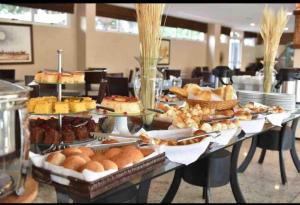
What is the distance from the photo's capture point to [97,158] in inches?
41.3

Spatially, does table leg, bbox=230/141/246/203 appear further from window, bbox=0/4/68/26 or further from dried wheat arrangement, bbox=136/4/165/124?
window, bbox=0/4/68/26

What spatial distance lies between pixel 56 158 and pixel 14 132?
0.19 meters

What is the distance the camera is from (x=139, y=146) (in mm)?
1207

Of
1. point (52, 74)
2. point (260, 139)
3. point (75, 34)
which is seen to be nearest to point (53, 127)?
point (52, 74)

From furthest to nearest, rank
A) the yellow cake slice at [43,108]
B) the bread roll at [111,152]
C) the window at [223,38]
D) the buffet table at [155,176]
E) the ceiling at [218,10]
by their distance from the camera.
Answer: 1. the window at [223,38]
2. the ceiling at [218,10]
3. the yellow cake slice at [43,108]
4. the bread roll at [111,152]
5. the buffet table at [155,176]

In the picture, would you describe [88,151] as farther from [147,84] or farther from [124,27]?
[124,27]

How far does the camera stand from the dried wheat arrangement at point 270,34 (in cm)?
273

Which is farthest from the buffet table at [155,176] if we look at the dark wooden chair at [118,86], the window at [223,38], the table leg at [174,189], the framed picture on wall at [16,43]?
the window at [223,38]

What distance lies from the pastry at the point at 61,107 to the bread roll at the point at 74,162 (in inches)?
14.8

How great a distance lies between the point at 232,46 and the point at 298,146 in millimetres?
10274

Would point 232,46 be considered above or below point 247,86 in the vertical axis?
above

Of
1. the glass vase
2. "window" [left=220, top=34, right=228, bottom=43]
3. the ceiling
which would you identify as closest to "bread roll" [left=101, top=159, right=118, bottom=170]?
the glass vase

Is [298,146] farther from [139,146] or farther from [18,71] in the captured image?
[18,71]

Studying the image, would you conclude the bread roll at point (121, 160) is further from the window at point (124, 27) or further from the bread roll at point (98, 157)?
the window at point (124, 27)
